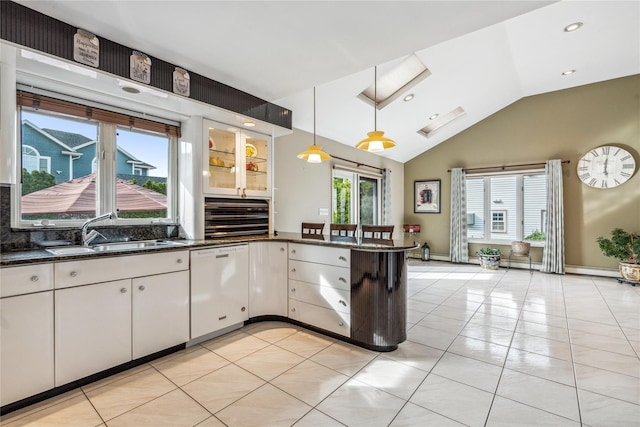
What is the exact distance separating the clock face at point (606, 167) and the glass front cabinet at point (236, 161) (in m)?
5.95

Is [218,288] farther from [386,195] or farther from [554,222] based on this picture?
[554,222]

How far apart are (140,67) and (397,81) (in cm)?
348

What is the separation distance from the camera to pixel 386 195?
6754mm

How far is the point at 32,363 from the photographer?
A: 1803 mm

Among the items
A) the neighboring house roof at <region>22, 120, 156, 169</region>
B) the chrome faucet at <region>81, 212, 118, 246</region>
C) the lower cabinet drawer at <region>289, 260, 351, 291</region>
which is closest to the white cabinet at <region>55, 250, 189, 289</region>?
the chrome faucet at <region>81, 212, 118, 246</region>

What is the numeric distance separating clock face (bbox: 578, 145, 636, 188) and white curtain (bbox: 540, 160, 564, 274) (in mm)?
399

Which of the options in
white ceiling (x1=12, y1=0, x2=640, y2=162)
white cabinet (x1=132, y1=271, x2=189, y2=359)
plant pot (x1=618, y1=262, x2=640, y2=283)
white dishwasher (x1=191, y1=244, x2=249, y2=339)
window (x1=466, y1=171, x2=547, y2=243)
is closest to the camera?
white ceiling (x1=12, y1=0, x2=640, y2=162)

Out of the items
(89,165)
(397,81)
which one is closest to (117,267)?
(89,165)

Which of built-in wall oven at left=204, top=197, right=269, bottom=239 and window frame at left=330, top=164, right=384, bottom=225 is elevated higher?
window frame at left=330, top=164, right=384, bottom=225

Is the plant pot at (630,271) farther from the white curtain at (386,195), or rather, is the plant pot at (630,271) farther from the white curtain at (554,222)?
the white curtain at (386,195)

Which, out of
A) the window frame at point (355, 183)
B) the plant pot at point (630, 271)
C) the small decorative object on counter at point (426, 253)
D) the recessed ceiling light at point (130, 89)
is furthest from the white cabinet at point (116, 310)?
the plant pot at point (630, 271)

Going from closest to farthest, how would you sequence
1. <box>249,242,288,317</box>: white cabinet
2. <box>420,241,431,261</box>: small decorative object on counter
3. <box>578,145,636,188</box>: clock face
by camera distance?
<box>249,242,288,317</box>: white cabinet < <box>578,145,636,188</box>: clock face < <box>420,241,431,261</box>: small decorative object on counter

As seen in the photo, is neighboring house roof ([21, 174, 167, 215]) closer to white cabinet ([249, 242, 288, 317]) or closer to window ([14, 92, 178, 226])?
window ([14, 92, 178, 226])

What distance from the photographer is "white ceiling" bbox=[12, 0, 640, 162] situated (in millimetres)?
1885
